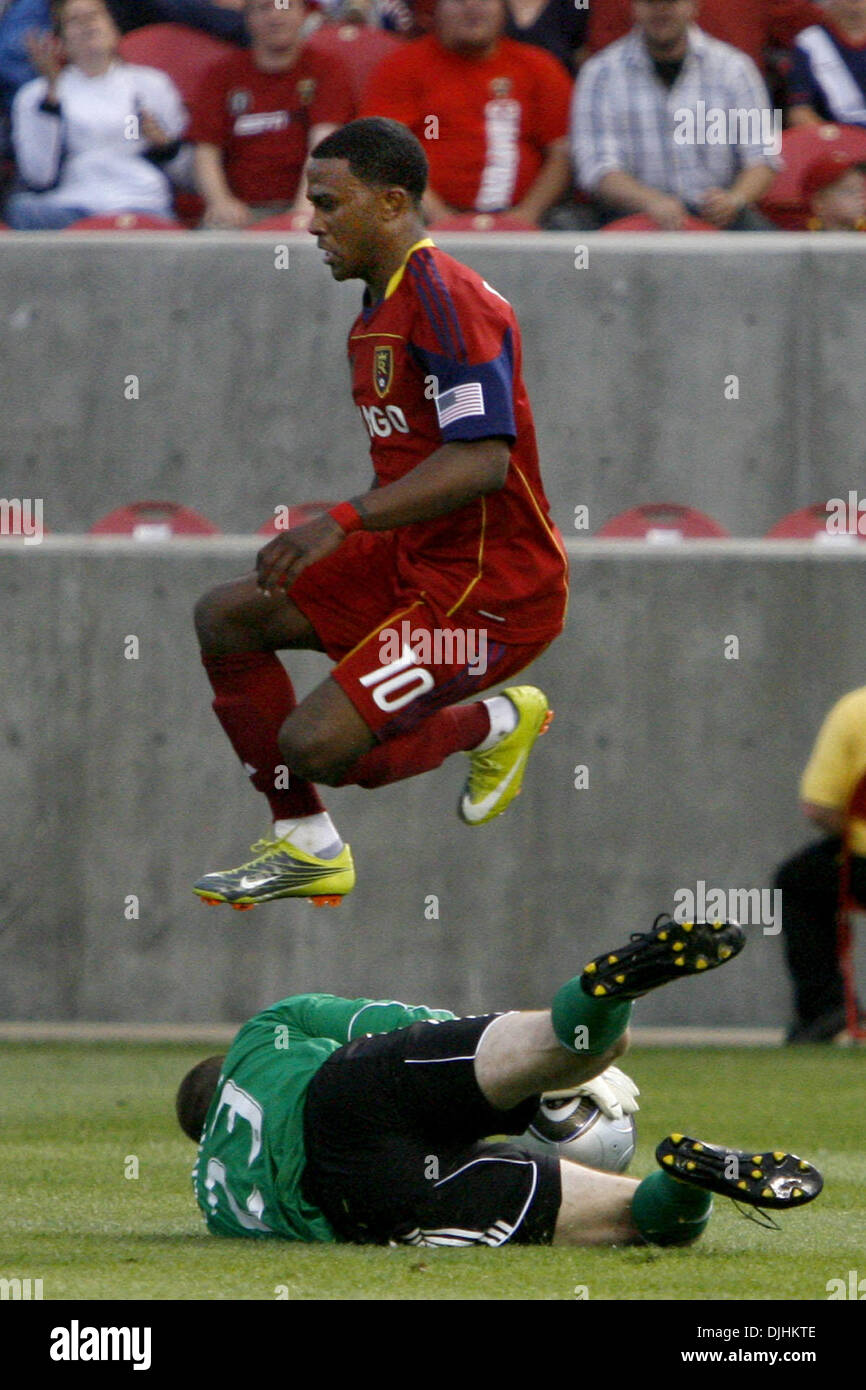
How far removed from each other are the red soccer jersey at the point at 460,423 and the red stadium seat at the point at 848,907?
11.3ft

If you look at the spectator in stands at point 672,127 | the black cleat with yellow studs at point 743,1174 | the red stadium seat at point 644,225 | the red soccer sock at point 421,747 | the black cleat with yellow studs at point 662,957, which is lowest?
the black cleat with yellow studs at point 743,1174

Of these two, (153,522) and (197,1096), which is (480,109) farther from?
(197,1096)

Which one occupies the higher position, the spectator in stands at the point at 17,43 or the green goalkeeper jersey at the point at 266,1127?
the spectator in stands at the point at 17,43

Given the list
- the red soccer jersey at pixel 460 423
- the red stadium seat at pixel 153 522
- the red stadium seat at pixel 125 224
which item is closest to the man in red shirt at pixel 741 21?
the red stadium seat at pixel 125 224

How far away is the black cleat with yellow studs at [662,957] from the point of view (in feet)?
13.5

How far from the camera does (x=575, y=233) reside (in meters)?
9.94

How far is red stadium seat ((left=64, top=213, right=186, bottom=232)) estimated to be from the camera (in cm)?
1020

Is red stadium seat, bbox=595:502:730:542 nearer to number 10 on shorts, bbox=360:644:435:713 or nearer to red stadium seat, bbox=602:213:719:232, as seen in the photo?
red stadium seat, bbox=602:213:719:232

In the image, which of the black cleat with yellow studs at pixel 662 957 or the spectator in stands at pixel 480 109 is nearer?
the black cleat with yellow studs at pixel 662 957

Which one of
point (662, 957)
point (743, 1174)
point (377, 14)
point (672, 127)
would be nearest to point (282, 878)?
point (662, 957)

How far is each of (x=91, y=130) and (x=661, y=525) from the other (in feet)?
11.6

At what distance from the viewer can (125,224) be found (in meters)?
10.2

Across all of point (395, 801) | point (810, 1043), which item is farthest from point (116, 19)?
point (810, 1043)

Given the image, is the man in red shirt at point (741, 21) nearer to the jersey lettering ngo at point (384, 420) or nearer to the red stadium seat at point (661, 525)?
the red stadium seat at point (661, 525)
